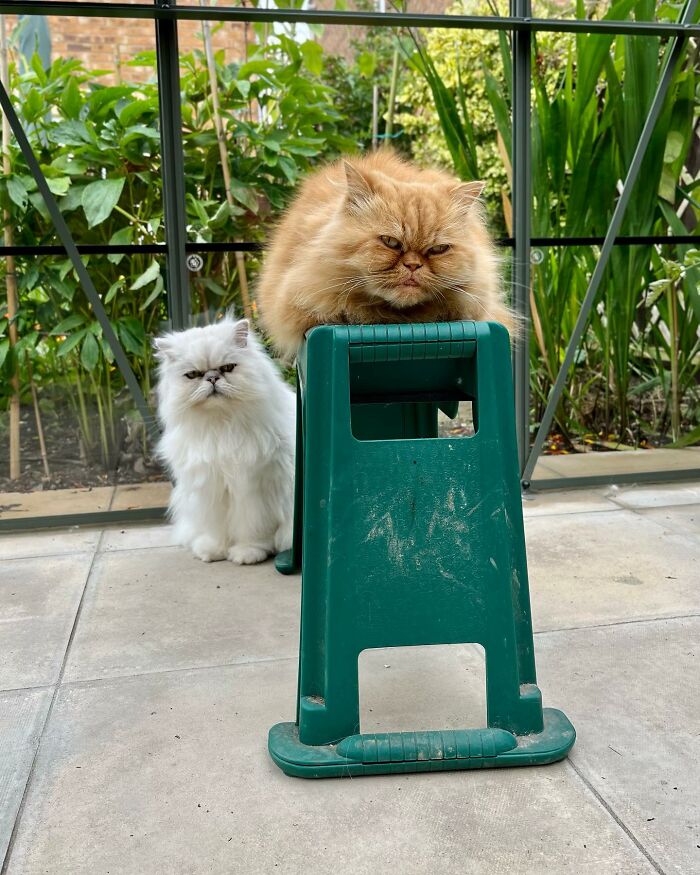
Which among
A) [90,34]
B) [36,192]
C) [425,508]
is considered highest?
[90,34]

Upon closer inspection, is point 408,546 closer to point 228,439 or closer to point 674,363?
point 228,439

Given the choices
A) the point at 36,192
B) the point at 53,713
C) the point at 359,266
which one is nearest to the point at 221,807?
the point at 53,713

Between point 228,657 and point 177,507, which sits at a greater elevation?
point 177,507

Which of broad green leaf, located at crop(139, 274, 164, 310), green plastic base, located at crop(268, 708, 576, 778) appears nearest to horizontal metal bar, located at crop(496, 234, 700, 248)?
broad green leaf, located at crop(139, 274, 164, 310)

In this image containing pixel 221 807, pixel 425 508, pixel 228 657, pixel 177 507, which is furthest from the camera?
pixel 177 507

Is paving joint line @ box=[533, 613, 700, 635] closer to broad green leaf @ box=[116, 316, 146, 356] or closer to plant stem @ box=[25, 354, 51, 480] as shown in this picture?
broad green leaf @ box=[116, 316, 146, 356]

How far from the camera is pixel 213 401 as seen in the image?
2.39m

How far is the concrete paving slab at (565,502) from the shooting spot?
2939 millimetres

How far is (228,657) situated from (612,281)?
229 cm

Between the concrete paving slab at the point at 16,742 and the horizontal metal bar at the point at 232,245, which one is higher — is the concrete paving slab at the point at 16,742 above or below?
below

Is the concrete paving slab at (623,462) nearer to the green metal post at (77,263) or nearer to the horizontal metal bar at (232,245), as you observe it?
the horizontal metal bar at (232,245)

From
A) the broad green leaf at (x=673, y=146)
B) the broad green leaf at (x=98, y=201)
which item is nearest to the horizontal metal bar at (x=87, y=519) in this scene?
the broad green leaf at (x=98, y=201)

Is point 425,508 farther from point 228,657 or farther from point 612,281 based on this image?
point 612,281

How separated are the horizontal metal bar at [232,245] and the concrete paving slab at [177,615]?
113cm
